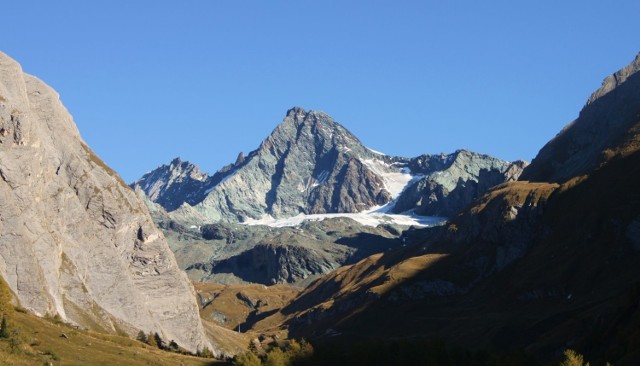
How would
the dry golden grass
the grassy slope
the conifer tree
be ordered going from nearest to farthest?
the dry golden grass < the grassy slope < the conifer tree

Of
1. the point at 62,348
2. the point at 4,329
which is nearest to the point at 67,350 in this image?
the point at 62,348

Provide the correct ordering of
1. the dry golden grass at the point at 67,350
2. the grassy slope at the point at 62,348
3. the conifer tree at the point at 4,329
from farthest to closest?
the conifer tree at the point at 4,329 → the grassy slope at the point at 62,348 → the dry golden grass at the point at 67,350

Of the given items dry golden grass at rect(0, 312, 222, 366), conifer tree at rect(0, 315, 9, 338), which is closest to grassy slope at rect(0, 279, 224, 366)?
dry golden grass at rect(0, 312, 222, 366)

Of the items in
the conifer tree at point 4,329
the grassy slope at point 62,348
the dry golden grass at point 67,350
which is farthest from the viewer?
the conifer tree at point 4,329

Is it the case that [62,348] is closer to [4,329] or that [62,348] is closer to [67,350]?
[67,350]

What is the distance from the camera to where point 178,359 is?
144 meters

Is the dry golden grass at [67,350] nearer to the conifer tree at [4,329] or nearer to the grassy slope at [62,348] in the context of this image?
the grassy slope at [62,348]

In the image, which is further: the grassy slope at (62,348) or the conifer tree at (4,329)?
the conifer tree at (4,329)

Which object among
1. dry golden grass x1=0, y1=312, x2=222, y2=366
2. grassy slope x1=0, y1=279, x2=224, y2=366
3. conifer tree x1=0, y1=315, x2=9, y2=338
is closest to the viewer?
dry golden grass x1=0, y1=312, x2=222, y2=366

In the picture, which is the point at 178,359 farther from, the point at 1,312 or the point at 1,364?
the point at 1,364

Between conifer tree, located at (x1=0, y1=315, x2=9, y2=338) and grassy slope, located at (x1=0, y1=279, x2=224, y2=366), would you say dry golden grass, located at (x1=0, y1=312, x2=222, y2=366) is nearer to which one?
grassy slope, located at (x1=0, y1=279, x2=224, y2=366)

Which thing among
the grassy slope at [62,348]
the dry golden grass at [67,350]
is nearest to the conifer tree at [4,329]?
the grassy slope at [62,348]

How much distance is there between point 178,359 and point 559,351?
99.1 meters

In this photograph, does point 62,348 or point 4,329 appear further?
point 62,348
